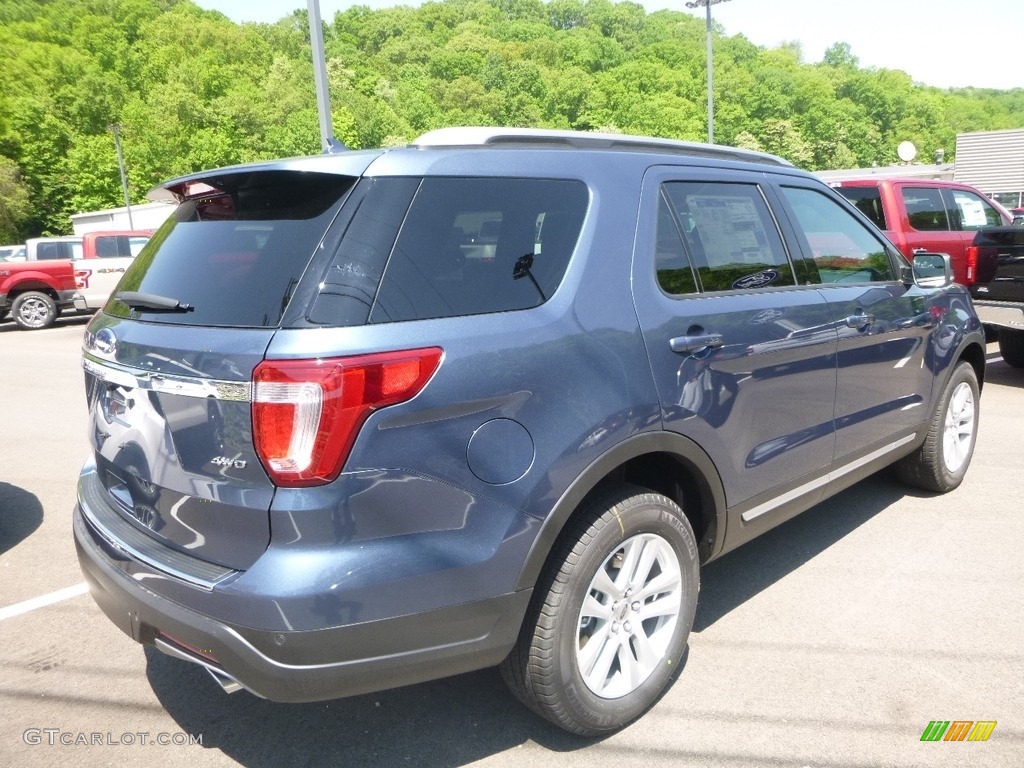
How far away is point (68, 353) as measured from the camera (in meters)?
12.9

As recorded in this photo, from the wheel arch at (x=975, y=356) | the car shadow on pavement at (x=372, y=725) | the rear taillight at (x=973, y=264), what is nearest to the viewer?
the car shadow on pavement at (x=372, y=725)

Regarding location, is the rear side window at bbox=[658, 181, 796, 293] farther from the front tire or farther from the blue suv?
the front tire

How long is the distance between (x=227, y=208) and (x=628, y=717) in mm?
2055

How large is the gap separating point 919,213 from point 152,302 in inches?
364

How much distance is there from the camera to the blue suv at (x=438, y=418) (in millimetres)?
2045

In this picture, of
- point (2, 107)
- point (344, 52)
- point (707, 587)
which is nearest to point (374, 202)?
point (707, 587)

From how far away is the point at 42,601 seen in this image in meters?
3.77

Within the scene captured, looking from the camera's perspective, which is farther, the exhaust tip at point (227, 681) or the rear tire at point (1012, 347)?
the rear tire at point (1012, 347)

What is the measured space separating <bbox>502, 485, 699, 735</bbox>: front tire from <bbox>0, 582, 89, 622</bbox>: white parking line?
2349 millimetres

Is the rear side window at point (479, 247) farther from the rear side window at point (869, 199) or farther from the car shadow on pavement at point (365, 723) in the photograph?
the rear side window at point (869, 199)

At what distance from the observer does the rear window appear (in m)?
2.12

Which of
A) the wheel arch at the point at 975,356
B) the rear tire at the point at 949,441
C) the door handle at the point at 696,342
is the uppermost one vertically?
the door handle at the point at 696,342

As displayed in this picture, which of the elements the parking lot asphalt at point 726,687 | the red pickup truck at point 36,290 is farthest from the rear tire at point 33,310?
the parking lot asphalt at point 726,687

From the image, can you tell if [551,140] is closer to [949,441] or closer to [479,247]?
[479,247]
